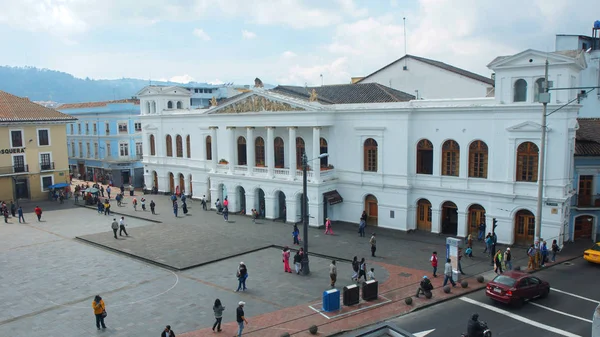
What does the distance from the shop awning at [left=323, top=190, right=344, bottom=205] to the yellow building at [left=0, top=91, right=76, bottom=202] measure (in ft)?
108

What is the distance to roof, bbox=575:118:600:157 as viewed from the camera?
3212 cm

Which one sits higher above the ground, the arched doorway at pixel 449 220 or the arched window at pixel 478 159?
the arched window at pixel 478 159

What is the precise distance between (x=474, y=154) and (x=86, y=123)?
2145 inches

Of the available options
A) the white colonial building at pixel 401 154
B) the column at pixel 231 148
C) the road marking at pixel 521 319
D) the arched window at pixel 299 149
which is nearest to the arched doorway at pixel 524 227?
the white colonial building at pixel 401 154

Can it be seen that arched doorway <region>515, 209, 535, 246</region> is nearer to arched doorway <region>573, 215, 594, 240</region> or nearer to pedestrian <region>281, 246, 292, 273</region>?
arched doorway <region>573, 215, 594, 240</region>

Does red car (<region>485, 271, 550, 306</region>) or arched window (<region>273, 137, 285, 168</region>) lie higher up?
arched window (<region>273, 137, 285, 168</region>)

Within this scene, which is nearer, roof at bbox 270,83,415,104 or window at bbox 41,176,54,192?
roof at bbox 270,83,415,104

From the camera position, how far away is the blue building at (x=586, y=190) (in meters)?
32.5

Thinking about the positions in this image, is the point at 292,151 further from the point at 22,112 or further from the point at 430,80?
the point at 22,112

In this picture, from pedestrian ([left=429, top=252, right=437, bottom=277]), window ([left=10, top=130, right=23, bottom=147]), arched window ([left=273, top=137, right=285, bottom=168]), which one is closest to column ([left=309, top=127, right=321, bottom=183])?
arched window ([left=273, top=137, right=285, bottom=168])

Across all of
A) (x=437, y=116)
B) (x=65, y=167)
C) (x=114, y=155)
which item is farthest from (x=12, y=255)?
(x=114, y=155)

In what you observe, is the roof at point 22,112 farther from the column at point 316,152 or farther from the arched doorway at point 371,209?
the arched doorway at point 371,209

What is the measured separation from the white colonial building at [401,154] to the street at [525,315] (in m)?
8.16

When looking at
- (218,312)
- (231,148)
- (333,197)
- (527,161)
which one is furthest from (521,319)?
(231,148)
